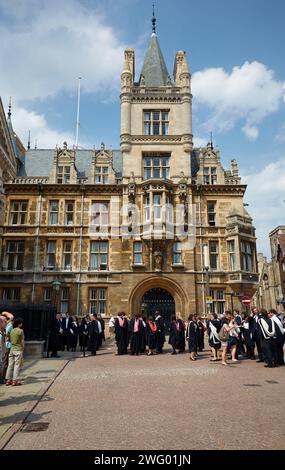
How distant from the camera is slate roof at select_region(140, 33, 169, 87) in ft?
104

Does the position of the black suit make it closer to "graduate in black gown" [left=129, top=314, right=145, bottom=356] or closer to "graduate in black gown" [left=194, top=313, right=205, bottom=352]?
"graduate in black gown" [left=129, top=314, right=145, bottom=356]

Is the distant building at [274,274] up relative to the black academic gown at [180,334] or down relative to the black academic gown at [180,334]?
up

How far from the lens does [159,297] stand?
91.4ft

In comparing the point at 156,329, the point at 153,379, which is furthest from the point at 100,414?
the point at 156,329

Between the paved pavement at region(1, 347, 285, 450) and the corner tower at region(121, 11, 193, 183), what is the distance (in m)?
19.8

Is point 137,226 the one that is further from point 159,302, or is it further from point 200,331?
point 200,331

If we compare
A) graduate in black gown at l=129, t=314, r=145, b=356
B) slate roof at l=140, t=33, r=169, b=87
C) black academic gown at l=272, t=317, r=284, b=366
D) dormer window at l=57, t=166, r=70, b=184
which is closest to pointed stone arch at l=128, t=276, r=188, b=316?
graduate in black gown at l=129, t=314, r=145, b=356

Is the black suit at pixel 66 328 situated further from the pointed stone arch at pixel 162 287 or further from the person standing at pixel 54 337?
the pointed stone arch at pixel 162 287

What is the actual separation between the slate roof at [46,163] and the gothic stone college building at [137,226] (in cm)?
97

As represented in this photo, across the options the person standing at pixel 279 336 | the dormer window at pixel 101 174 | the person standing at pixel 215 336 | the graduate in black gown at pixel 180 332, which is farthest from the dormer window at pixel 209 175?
the person standing at pixel 279 336

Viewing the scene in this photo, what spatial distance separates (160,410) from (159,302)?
68.6ft

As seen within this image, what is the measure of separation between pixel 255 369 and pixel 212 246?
665 inches

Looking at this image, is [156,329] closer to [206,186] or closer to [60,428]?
[60,428]

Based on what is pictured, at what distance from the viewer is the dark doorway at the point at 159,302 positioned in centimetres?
2767
